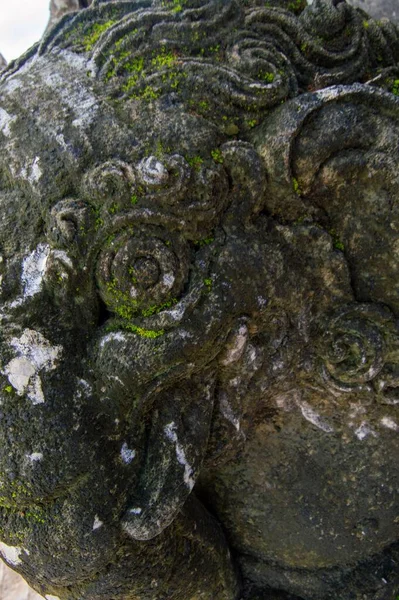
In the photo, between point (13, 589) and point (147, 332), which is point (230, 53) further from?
point (13, 589)

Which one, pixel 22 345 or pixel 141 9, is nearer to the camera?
pixel 22 345

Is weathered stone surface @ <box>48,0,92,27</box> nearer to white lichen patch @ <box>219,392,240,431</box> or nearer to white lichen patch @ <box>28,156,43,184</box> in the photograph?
white lichen patch @ <box>28,156,43,184</box>

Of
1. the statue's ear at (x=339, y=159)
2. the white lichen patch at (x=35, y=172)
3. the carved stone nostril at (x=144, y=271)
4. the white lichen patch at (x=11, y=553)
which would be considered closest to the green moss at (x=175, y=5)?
the statue's ear at (x=339, y=159)

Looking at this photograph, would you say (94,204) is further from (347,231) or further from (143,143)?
(347,231)

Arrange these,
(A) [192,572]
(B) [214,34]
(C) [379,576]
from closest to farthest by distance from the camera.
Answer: (B) [214,34] → (A) [192,572] → (C) [379,576]

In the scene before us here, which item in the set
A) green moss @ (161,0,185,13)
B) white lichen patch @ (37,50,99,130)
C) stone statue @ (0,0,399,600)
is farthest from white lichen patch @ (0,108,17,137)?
green moss @ (161,0,185,13)

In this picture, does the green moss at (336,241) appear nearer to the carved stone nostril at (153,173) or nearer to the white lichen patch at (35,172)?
the carved stone nostril at (153,173)

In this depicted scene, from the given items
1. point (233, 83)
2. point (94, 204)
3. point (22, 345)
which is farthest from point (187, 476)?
point (233, 83)
